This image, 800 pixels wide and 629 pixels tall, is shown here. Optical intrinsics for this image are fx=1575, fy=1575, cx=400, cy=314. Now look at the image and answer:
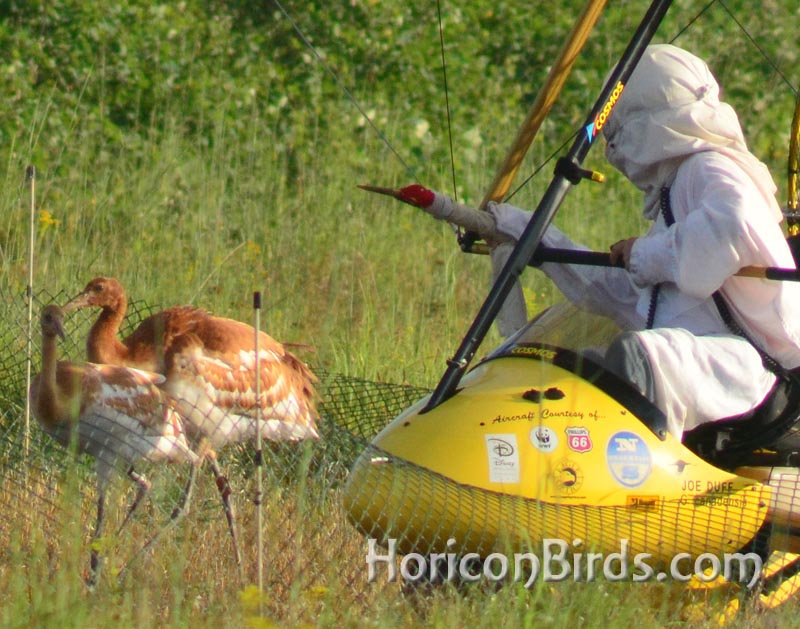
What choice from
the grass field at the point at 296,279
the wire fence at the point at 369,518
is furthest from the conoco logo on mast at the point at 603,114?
the grass field at the point at 296,279

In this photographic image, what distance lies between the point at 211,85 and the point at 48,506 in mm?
6031

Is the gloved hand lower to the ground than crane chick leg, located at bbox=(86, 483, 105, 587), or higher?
higher

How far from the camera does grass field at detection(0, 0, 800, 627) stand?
4.17 m

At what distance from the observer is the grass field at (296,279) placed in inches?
164

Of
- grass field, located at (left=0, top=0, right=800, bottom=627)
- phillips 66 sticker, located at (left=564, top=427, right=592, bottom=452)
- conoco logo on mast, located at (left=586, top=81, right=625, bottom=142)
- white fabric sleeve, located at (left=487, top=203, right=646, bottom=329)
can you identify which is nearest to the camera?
grass field, located at (left=0, top=0, right=800, bottom=627)

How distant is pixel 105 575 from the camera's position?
4.43 metres

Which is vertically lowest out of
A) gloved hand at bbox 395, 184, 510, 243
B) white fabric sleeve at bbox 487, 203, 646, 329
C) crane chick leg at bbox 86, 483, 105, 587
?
crane chick leg at bbox 86, 483, 105, 587

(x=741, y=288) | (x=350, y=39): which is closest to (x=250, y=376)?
(x=741, y=288)

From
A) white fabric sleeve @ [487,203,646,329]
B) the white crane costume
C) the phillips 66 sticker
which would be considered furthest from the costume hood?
the phillips 66 sticker

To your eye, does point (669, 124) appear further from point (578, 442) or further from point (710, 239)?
point (578, 442)

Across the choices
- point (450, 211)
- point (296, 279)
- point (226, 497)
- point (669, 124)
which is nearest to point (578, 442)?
point (450, 211)

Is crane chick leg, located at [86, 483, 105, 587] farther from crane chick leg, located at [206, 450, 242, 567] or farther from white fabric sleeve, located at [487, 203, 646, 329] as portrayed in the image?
white fabric sleeve, located at [487, 203, 646, 329]

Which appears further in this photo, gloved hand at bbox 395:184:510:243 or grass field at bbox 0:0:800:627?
gloved hand at bbox 395:184:510:243

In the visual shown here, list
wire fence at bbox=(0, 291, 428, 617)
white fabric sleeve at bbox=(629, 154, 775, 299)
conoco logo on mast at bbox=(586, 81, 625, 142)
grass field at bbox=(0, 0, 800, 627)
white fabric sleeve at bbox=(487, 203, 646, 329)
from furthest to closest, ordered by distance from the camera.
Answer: white fabric sleeve at bbox=(487, 203, 646, 329) → conoco logo on mast at bbox=(586, 81, 625, 142) → wire fence at bbox=(0, 291, 428, 617) → white fabric sleeve at bbox=(629, 154, 775, 299) → grass field at bbox=(0, 0, 800, 627)
